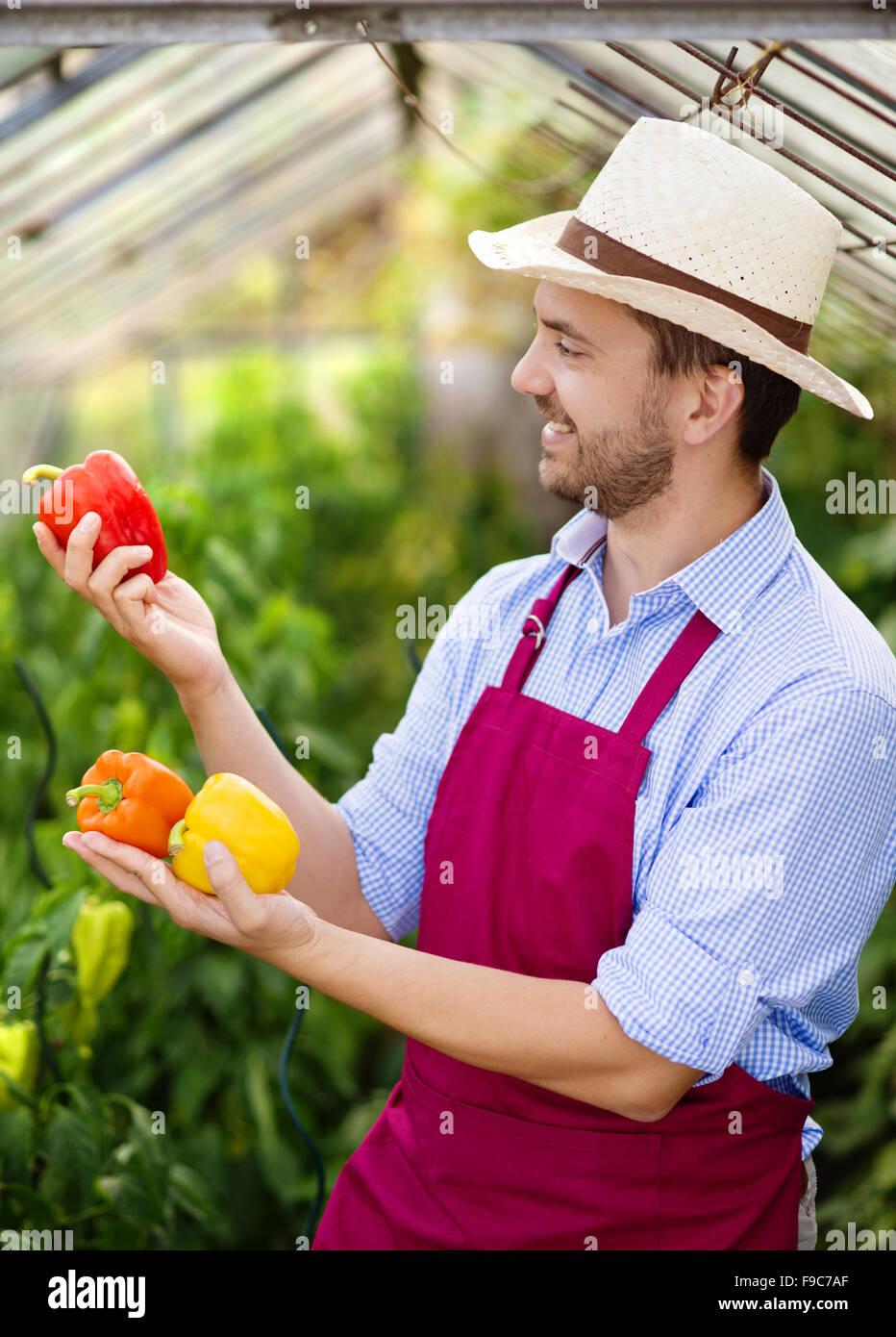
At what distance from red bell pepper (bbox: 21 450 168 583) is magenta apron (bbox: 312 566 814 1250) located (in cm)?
52

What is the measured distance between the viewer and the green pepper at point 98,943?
2.07 m

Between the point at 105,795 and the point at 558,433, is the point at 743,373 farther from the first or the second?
the point at 105,795

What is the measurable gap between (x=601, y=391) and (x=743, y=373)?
0.18 meters

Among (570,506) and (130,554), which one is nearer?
(130,554)

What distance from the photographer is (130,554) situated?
5.13ft

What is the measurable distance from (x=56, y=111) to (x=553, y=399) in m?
1.59

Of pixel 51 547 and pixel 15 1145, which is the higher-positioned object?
pixel 51 547

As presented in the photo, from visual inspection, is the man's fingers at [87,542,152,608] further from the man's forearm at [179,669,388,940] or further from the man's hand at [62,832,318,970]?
the man's hand at [62,832,318,970]

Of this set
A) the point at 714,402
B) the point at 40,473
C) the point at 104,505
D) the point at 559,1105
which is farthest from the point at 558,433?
the point at 559,1105

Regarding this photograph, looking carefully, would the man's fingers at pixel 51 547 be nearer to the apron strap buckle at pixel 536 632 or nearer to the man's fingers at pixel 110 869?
the man's fingers at pixel 110 869

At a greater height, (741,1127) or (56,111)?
(56,111)

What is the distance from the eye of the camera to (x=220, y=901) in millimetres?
1382

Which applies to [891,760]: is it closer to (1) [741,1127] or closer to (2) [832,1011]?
(2) [832,1011]
